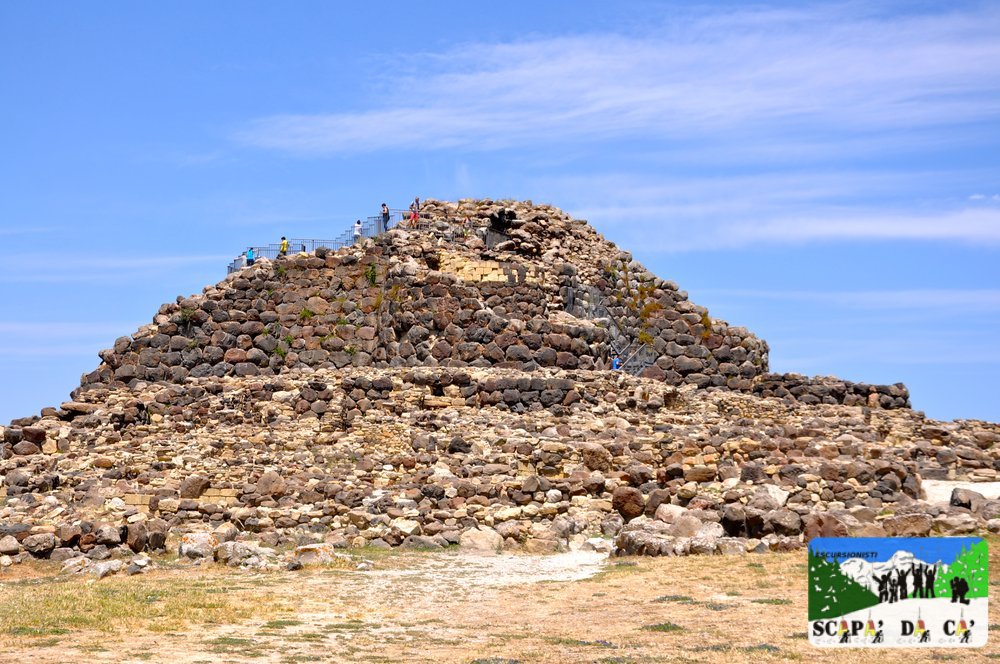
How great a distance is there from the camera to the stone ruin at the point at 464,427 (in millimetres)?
24062

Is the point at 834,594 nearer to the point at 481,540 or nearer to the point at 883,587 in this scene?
the point at 883,587

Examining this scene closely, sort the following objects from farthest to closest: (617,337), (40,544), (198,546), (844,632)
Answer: (617,337) < (40,544) < (198,546) < (844,632)

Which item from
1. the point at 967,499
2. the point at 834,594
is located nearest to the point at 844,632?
the point at 834,594

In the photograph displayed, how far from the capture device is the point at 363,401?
3266cm

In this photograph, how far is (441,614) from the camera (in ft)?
58.9

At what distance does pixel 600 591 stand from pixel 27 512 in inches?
499

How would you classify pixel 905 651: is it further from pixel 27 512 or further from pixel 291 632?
pixel 27 512

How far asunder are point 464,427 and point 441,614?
12.6 m

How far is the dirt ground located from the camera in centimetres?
1505

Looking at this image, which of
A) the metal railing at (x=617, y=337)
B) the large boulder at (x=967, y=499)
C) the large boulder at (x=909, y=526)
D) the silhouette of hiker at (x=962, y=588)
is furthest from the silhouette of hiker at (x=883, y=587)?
the metal railing at (x=617, y=337)

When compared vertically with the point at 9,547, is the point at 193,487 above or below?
above

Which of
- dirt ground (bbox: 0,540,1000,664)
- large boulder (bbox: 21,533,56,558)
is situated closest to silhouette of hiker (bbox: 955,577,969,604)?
dirt ground (bbox: 0,540,1000,664)

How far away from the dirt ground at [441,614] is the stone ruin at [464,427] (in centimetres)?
157

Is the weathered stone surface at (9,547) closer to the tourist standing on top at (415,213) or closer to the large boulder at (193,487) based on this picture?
the large boulder at (193,487)
